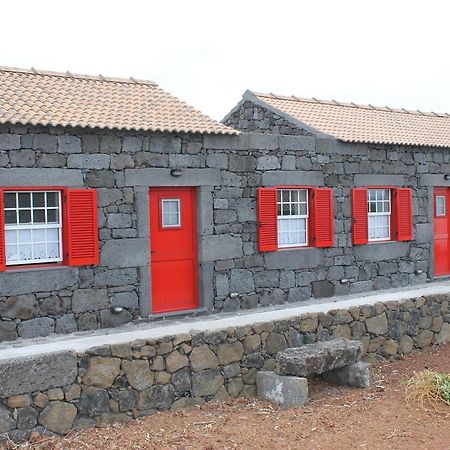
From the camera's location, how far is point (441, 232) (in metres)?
14.2

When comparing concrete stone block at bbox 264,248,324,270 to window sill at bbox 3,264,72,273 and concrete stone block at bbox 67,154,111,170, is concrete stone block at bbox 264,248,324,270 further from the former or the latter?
window sill at bbox 3,264,72,273

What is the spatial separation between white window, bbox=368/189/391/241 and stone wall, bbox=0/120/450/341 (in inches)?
11.9

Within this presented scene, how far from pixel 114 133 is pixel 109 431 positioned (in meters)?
4.73

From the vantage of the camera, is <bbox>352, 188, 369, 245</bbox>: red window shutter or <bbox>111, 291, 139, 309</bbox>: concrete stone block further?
<bbox>352, 188, 369, 245</bbox>: red window shutter

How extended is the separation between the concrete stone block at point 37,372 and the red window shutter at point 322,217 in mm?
6469

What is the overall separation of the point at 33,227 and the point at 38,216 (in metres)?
0.19

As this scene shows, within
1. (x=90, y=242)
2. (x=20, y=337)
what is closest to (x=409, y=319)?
(x=90, y=242)

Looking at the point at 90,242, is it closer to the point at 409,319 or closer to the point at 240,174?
the point at 240,174

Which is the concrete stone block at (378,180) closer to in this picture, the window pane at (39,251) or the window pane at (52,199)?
the window pane at (52,199)

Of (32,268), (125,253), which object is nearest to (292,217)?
(125,253)

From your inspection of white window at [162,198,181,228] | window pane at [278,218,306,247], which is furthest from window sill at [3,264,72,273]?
window pane at [278,218,306,247]

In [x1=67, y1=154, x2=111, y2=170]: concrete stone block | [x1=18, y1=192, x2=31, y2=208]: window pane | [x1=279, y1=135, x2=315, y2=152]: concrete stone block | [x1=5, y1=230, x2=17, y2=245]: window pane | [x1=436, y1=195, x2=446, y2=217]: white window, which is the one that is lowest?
[x1=5, y1=230, x2=17, y2=245]: window pane

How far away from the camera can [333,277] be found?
39.6 feet

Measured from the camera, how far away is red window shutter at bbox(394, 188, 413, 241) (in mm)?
13039
